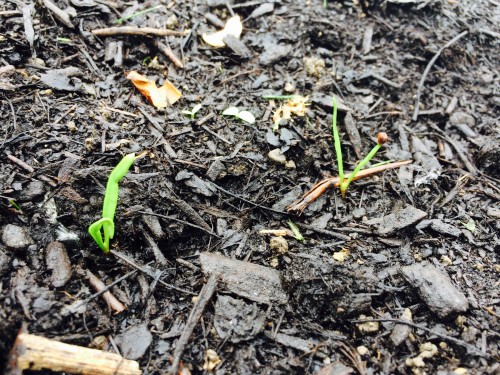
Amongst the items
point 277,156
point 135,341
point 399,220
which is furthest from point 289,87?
point 135,341

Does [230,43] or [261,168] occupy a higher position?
[230,43]

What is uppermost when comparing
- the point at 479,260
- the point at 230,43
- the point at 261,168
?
the point at 230,43

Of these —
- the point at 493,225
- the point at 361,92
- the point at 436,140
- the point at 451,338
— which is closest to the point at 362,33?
the point at 361,92

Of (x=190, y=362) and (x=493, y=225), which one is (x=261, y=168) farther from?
(x=493, y=225)

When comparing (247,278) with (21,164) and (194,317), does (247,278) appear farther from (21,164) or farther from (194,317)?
(21,164)

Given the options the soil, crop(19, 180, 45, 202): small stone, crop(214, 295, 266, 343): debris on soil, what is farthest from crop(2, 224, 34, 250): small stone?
crop(214, 295, 266, 343): debris on soil

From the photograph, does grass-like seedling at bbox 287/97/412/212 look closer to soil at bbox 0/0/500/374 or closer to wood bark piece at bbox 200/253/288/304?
soil at bbox 0/0/500/374

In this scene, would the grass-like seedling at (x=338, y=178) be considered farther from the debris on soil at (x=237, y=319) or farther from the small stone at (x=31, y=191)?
the small stone at (x=31, y=191)
